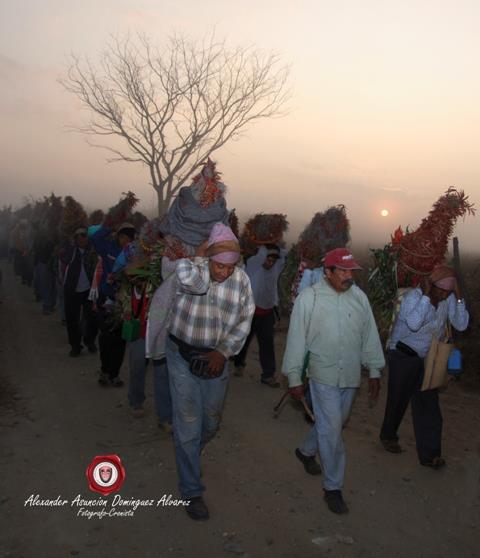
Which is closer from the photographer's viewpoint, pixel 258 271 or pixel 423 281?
pixel 423 281

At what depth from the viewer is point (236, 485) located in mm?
4770

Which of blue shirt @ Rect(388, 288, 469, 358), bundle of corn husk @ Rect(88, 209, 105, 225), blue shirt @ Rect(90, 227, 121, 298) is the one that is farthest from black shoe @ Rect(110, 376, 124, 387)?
bundle of corn husk @ Rect(88, 209, 105, 225)

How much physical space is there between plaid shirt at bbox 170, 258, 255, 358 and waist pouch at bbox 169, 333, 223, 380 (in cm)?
4

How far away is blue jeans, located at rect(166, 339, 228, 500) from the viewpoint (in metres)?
4.23

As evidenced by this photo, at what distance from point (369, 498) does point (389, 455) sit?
929 mm

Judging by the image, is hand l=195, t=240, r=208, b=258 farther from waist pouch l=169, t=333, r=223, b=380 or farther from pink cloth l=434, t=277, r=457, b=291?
pink cloth l=434, t=277, r=457, b=291

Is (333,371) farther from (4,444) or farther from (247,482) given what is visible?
(4,444)

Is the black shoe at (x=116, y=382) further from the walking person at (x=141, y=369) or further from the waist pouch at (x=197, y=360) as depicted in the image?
the waist pouch at (x=197, y=360)

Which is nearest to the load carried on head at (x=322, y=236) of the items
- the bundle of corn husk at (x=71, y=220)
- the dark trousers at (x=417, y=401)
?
the dark trousers at (x=417, y=401)

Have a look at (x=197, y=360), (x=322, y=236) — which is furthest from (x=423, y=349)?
(x=197, y=360)

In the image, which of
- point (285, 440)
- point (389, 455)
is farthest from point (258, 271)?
point (389, 455)

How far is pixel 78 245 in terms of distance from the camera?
9.27 metres

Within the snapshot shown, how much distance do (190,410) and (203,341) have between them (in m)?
0.53

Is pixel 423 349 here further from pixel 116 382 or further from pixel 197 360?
pixel 116 382
